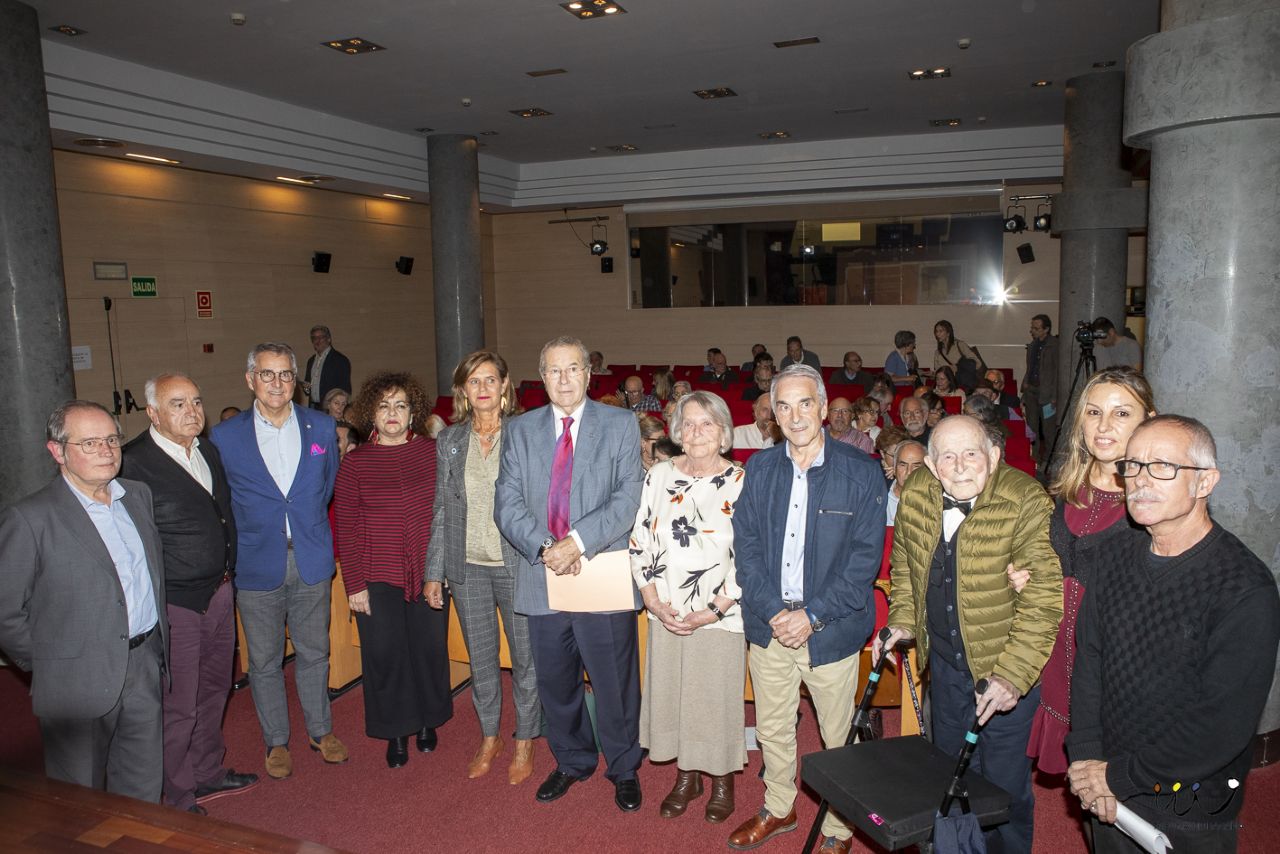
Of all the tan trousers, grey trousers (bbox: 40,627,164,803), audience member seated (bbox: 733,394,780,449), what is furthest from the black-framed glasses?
audience member seated (bbox: 733,394,780,449)

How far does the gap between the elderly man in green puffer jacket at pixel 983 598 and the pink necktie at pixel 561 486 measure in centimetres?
128

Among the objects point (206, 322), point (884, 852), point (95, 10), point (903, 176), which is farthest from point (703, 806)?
point (903, 176)

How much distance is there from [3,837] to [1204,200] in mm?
4199

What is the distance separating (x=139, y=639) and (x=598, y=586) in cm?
159

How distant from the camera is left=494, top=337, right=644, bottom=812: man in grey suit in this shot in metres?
3.30

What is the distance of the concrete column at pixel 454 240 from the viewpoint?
10938 mm

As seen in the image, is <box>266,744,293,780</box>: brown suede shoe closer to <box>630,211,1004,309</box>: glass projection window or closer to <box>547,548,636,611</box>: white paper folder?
<box>547,548,636,611</box>: white paper folder

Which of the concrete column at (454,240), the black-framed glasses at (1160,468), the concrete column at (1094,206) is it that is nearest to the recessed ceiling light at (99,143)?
the concrete column at (454,240)

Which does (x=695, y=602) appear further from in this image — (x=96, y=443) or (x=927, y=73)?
(x=927, y=73)

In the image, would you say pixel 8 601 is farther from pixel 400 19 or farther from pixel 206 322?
pixel 206 322

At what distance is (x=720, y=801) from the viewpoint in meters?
3.31

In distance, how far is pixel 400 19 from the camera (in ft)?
22.1

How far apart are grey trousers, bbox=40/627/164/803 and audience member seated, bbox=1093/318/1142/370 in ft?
25.3

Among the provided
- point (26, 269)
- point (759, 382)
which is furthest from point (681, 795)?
point (759, 382)
